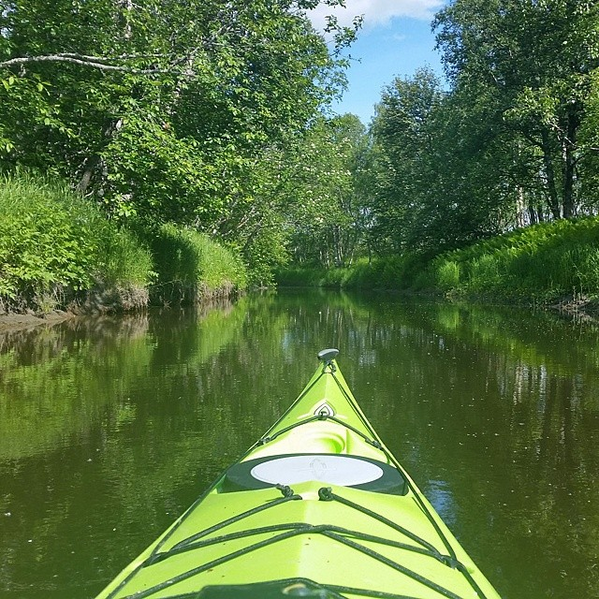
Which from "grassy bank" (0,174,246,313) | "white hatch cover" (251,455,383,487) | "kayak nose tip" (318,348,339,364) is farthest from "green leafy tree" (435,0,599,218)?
"white hatch cover" (251,455,383,487)

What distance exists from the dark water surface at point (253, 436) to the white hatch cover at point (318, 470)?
28.4 inches

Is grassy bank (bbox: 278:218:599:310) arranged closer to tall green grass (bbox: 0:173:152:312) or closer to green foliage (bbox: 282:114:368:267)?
green foliage (bbox: 282:114:368:267)

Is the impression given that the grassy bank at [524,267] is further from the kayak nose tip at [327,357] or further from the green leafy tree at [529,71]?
the kayak nose tip at [327,357]

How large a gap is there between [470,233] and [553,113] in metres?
8.12

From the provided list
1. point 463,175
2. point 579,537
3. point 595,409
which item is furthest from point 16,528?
point 463,175

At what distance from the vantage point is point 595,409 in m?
5.10

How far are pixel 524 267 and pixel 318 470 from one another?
53.6 ft

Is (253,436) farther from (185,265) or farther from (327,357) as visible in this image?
(185,265)

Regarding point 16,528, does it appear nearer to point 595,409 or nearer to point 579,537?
point 579,537

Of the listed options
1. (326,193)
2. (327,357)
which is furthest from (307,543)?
(326,193)

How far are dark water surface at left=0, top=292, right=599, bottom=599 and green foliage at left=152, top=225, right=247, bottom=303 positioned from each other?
664cm

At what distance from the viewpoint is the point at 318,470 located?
89.8 inches

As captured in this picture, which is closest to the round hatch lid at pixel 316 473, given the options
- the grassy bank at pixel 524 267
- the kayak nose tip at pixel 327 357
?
the kayak nose tip at pixel 327 357

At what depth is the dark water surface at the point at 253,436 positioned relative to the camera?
8.82ft
